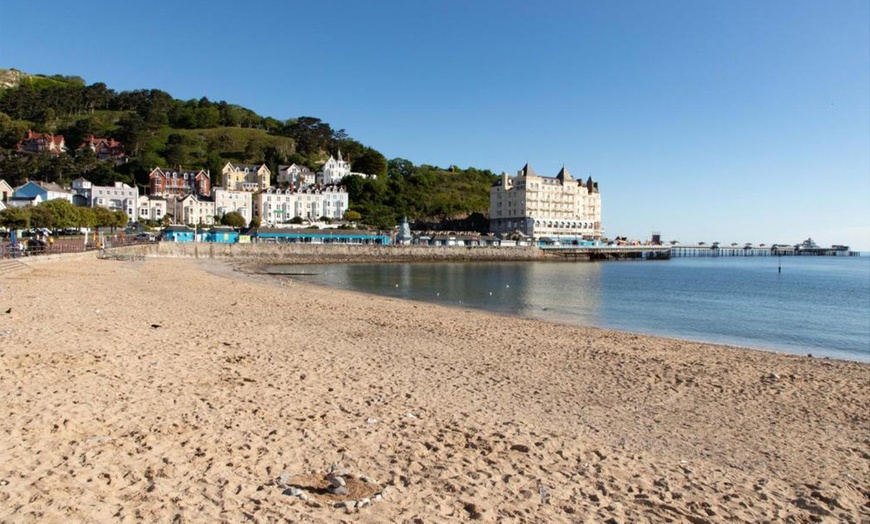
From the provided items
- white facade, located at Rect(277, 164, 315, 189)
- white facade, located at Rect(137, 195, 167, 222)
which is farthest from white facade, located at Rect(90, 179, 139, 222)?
white facade, located at Rect(277, 164, 315, 189)

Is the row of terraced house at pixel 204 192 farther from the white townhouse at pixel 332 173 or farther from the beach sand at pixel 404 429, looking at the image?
the beach sand at pixel 404 429

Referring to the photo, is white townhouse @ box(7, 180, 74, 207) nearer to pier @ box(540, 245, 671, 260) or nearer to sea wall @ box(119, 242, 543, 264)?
sea wall @ box(119, 242, 543, 264)

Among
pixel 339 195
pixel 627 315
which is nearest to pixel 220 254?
pixel 339 195

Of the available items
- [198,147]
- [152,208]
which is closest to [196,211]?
[152,208]

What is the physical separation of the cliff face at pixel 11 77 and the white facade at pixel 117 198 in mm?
113433

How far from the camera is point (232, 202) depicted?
3907 inches

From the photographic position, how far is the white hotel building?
116500 mm

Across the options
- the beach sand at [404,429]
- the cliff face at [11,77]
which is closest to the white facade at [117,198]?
the beach sand at [404,429]

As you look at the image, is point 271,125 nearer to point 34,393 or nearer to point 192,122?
point 192,122

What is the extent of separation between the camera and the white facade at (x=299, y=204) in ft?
330

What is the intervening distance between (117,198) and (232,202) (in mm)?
18749

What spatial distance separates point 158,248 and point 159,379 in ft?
188

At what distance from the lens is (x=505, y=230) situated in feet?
392

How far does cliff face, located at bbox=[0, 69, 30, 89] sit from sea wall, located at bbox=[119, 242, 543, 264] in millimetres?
147369
